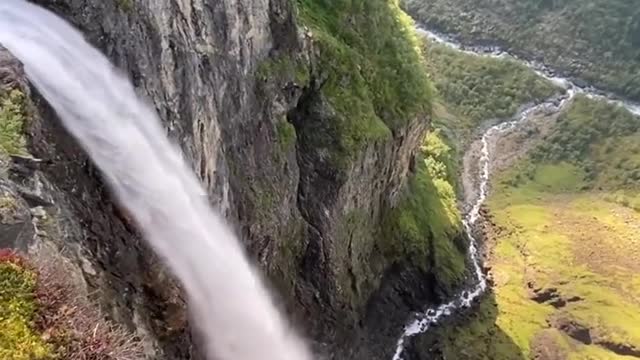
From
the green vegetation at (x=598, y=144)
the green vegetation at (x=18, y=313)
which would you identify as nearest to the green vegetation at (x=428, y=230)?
the green vegetation at (x=598, y=144)

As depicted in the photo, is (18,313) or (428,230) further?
(428,230)

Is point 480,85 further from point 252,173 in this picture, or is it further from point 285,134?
point 252,173

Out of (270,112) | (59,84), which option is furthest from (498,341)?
(59,84)

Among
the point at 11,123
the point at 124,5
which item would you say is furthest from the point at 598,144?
the point at 11,123

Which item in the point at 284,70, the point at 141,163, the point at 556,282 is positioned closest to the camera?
the point at 141,163

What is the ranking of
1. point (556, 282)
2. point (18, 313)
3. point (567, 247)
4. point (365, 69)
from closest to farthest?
point (18, 313)
point (365, 69)
point (556, 282)
point (567, 247)

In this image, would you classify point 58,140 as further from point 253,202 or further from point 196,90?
point 253,202
